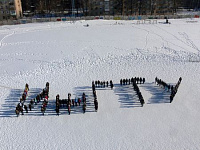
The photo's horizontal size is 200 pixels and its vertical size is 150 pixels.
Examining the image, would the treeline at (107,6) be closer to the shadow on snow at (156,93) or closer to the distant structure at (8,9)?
the distant structure at (8,9)

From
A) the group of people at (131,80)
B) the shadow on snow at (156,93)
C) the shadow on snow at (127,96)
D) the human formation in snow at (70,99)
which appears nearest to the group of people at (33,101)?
the human formation in snow at (70,99)

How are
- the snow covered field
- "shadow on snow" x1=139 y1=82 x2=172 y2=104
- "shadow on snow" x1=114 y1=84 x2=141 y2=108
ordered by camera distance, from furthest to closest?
Result: "shadow on snow" x1=139 y1=82 x2=172 y2=104
"shadow on snow" x1=114 y1=84 x2=141 y2=108
the snow covered field

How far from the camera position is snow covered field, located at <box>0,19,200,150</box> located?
46.8 ft

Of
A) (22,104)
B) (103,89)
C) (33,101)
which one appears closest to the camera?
(22,104)

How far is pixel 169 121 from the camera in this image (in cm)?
1559

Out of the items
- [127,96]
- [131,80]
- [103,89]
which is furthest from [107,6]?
[127,96]

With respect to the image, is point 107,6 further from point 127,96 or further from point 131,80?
point 127,96

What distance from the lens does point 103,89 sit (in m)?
20.2

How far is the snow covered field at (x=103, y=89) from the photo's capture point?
14.3 meters

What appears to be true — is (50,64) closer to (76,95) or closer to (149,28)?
(76,95)

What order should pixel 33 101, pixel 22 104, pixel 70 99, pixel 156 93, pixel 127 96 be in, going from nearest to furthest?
pixel 22 104 → pixel 33 101 → pixel 70 99 → pixel 127 96 → pixel 156 93

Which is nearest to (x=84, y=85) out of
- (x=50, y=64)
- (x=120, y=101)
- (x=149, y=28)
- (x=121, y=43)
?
(x=120, y=101)

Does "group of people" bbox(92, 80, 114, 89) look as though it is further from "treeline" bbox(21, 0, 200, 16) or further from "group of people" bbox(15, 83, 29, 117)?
"treeline" bbox(21, 0, 200, 16)

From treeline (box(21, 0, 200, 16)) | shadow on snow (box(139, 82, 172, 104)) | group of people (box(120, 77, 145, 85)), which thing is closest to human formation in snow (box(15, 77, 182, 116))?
group of people (box(120, 77, 145, 85))
